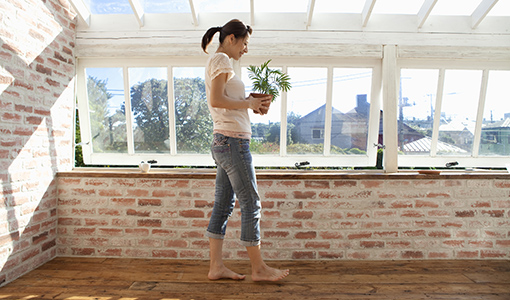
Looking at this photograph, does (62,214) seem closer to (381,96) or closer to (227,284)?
(227,284)

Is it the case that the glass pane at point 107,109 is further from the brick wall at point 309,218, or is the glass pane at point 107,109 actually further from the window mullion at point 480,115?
the window mullion at point 480,115

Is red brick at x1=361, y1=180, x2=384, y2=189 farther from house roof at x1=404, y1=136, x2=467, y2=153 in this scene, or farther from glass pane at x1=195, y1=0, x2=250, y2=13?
glass pane at x1=195, y1=0, x2=250, y2=13

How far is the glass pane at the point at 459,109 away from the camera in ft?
11.0

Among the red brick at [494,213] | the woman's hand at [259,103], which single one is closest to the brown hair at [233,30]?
the woman's hand at [259,103]

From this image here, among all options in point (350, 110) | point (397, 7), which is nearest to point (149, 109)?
point (350, 110)

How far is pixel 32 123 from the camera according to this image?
→ 2613 millimetres

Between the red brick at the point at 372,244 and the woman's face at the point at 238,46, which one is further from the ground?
the woman's face at the point at 238,46

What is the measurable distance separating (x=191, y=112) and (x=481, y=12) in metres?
2.83

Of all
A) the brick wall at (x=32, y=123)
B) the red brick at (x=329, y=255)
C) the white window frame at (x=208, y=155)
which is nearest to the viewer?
the brick wall at (x=32, y=123)

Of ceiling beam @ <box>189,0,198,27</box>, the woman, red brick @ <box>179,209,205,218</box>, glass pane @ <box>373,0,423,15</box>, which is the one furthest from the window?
the woman

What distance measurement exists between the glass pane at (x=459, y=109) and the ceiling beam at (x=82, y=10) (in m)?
3.54

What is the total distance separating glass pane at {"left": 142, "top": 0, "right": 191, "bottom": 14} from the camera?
307 cm

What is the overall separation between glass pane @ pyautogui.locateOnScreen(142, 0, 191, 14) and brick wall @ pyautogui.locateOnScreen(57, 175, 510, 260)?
5.20 ft

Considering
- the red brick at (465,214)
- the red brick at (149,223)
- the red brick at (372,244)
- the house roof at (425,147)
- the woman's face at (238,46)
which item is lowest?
the red brick at (372,244)
